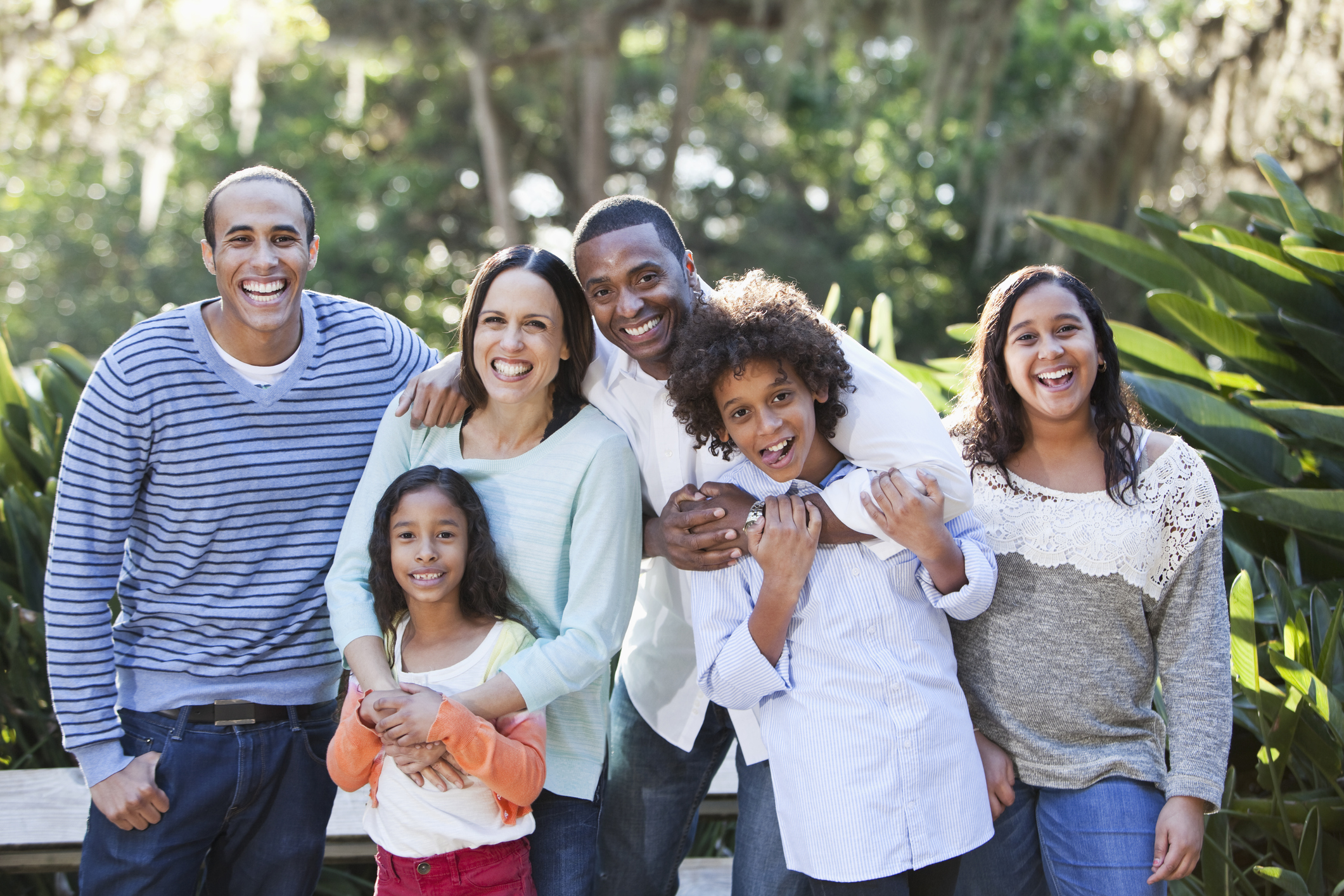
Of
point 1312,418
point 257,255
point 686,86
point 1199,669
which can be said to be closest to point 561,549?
point 257,255

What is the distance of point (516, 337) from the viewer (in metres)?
2.20

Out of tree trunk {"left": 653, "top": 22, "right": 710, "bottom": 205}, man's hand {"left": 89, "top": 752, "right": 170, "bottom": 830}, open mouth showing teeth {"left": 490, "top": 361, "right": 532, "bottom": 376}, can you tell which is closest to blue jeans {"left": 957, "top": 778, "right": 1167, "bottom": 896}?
open mouth showing teeth {"left": 490, "top": 361, "right": 532, "bottom": 376}

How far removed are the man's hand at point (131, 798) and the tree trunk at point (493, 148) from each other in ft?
38.3

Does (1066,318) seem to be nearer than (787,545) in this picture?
No

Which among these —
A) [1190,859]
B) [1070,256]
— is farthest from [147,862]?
[1070,256]

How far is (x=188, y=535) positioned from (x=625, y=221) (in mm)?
1204

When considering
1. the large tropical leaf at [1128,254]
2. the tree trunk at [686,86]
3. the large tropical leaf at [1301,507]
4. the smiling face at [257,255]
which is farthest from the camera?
the tree trunk at [686,86]

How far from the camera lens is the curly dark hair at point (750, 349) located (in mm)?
2039

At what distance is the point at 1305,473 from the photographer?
3.18 m

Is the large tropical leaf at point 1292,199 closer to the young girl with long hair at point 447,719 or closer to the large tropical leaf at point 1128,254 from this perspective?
the large tropical leaf at point 1128,254

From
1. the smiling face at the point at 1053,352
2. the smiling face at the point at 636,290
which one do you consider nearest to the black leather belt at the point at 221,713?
the smiling face at the point at 636,290

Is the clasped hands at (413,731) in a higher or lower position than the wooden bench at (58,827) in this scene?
higher

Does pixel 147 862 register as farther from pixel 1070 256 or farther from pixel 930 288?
pixel 930 288

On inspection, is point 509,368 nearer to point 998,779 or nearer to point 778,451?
point 778,451
